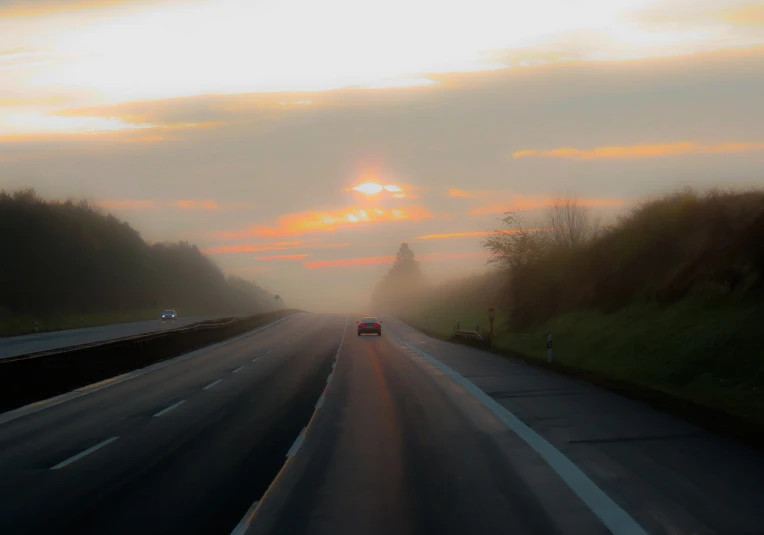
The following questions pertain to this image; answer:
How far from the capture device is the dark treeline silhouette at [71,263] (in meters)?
83.7

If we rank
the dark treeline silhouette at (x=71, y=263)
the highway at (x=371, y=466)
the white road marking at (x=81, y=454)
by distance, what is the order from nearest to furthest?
the highway at (x=371, y=466), the white road marking at (x=81, y=454), the dark treeline silhouette at (x=71, y=263)

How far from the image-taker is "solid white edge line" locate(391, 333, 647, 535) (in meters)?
7.67

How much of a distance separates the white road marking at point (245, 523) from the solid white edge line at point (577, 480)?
137 inches

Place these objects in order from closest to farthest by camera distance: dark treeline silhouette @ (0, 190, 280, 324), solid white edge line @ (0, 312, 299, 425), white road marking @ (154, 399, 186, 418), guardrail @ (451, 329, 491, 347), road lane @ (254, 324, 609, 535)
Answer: road lane @ (254, 324, 609, 535) < white road marking @ (154, 399, 186, 418) < solid white edge line @ (0, 312, 299, 425) < guardrail @ (451, 329, 491, 347) < dark treeline silhouette @ (0, 190, 280, 324)

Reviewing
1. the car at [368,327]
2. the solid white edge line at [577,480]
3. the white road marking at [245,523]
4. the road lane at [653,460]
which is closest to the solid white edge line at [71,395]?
the white road marking at [245,523]

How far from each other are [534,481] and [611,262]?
4014cm

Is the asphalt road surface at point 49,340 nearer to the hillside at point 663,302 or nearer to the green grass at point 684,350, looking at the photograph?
the hillside at point 663,302

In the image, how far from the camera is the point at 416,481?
9.87 metres

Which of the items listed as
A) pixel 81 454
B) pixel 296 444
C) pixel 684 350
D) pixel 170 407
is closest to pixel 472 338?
pixel 684 350

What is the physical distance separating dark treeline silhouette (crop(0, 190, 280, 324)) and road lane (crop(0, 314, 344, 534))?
6107cm

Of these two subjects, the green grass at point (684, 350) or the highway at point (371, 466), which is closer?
the highway at point (371, 466)

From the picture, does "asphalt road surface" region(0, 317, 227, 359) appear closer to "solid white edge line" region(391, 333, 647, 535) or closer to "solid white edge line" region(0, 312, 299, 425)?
"solid white edge line" region(0, 312, 299, 425)

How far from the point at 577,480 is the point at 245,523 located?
13.5 feet

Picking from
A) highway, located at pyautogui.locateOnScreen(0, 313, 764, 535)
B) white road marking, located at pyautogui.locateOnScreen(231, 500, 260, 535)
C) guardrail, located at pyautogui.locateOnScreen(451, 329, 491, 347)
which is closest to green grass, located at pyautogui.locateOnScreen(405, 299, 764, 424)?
guardrail, located at pyautogui.locateOnScreen(451, 329, 491, 347)
